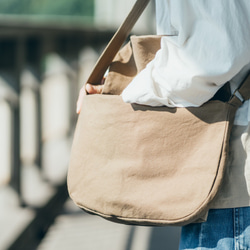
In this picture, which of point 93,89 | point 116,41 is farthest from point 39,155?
point 116,41

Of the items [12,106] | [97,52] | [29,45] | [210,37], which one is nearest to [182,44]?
[210,37]

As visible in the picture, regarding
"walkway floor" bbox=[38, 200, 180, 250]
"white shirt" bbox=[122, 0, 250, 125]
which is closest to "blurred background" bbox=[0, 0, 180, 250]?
"walkway floor" bbox=[38, 200, 180, 250]

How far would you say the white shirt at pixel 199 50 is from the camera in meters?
1.17

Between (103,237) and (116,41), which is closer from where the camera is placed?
(116,41)

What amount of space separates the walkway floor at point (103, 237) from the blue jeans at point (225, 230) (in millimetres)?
1724

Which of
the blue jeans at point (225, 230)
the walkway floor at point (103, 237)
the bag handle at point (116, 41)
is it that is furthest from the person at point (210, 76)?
the walkway floor at point (103, 237)

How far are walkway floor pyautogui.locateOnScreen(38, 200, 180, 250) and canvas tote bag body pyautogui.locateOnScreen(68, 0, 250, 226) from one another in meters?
1.64

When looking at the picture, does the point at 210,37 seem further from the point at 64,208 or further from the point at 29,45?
the point at 64,208

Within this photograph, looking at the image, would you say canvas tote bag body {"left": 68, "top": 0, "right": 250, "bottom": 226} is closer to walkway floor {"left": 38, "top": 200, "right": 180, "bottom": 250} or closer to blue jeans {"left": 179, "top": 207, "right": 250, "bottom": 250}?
blue jeans {"left": 179, "top": 207, "right": 250, "bottom": 250}

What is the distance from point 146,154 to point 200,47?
34 centimetres

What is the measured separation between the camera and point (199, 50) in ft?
3.96

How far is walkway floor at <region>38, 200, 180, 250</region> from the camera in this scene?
3057 millimetres

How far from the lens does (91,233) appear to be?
3.24 metres

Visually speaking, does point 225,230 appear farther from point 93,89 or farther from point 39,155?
point 39,155
